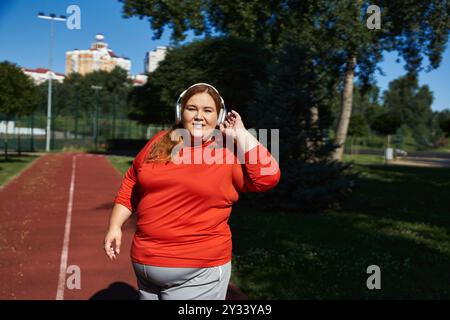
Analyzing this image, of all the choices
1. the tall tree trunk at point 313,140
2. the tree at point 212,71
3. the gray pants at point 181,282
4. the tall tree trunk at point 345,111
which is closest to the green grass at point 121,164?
the tree at point 212,71

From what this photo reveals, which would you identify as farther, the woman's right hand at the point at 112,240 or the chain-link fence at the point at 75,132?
the chain-link fence at the point at 75,132

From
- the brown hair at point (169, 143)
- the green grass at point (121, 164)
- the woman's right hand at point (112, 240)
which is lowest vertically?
the green grass at point (121, 164)

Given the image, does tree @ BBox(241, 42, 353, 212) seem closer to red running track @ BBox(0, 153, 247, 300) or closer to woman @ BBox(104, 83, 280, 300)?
red running track @ BBox(0, 153, 247, 300)

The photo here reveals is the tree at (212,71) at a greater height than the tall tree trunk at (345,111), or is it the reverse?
the tree at (212,71)

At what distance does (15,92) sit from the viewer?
23125mm

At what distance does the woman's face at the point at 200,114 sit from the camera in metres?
2.38

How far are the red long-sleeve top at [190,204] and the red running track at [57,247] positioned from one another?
3202 millimetres

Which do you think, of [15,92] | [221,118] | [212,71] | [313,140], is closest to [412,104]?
[212,71]

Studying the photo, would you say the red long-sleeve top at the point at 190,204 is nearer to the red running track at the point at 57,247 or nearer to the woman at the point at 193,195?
the woman at the point at 193,195

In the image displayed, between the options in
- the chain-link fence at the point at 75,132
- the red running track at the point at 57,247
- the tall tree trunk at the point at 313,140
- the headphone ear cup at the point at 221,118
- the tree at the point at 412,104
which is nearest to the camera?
the headphone ear cup at the point at 221,118

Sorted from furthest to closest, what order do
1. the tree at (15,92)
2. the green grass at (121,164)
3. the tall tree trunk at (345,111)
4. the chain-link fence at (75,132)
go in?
the chain-link fence at (75,132)
the green grass at (121,164)
the tree at (15,92)
the tall tree trunk at (345,111)

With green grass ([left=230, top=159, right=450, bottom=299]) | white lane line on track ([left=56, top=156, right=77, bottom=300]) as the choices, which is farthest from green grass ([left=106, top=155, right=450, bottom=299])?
white lane line on track ([left=56, top=156, right=77, bottom=300])

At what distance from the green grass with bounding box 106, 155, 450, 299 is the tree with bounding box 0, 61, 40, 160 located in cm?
1588

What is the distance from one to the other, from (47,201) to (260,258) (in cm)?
846
